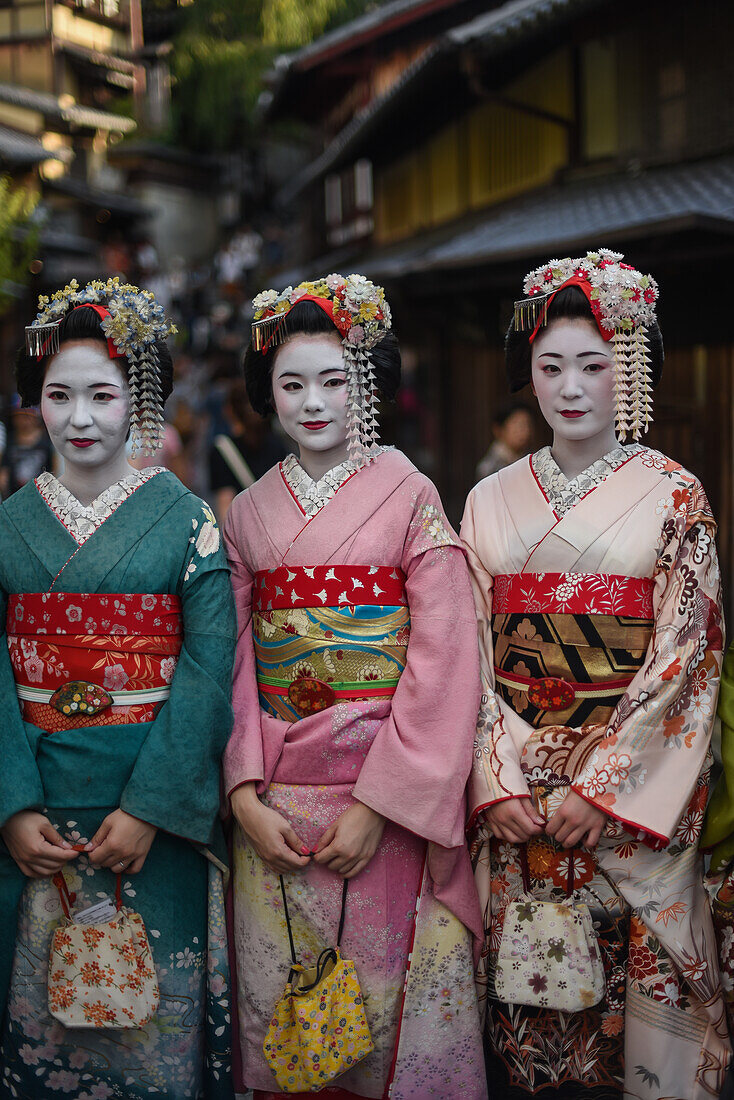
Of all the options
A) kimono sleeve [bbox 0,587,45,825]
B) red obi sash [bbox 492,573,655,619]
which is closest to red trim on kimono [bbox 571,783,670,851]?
red obi sash [bbox 492,573,655,619]

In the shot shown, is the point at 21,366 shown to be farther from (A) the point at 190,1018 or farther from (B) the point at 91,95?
(B) the point at 91,95

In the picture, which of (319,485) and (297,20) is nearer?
(319,485)

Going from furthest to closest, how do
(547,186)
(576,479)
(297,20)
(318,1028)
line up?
(297,20) → (547,186) → (576,479) → (318,1028)

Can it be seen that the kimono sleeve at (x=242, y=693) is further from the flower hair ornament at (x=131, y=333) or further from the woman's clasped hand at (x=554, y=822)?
the woman's clasped hand at (x=554, y=822)

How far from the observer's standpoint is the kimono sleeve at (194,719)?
8.05 ft

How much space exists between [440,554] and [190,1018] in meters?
1.42

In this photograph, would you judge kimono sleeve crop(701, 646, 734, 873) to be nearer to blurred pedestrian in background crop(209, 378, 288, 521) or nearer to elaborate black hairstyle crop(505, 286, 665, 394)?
elaborate black hairstyle crop(505, 286, 665, 394)

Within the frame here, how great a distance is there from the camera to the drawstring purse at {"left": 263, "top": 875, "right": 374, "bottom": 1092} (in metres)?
2.42

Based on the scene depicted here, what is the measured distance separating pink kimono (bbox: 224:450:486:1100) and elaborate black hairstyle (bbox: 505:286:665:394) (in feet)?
1.63

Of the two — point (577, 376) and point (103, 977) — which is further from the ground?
point (577, 376)

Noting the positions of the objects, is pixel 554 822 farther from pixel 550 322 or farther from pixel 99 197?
pixel 99 197

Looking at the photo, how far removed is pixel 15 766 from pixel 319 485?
43.1 inches

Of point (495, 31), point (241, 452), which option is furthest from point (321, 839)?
point (495, 31)

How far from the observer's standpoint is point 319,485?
266cm
